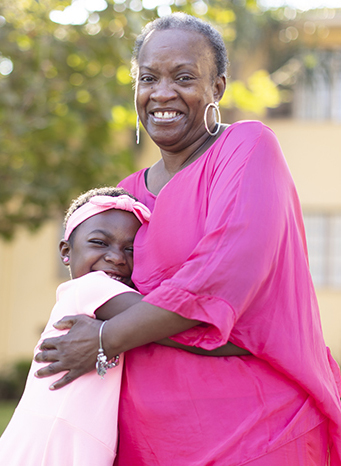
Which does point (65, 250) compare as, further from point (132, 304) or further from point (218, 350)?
point (218, 350)

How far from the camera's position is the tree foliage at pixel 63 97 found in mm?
7430

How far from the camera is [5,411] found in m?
10.8

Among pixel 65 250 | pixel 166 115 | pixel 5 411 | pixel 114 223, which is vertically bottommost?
pixel 5 411

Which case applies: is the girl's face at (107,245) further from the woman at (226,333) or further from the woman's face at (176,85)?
the woman's face at (176,85)

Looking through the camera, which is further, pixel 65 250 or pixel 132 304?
pixel 65 250

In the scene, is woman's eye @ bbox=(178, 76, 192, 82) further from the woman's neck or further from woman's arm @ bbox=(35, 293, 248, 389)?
woman's arm @ bbox=(35, 293, 248, 389)

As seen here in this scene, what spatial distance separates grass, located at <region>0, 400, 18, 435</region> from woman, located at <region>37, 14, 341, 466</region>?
24.3 feet

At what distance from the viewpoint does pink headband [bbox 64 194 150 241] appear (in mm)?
2717

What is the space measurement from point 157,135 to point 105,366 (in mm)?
1016

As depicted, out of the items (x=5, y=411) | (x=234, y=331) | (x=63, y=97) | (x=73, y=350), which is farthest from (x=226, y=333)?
(x=5, y=411)

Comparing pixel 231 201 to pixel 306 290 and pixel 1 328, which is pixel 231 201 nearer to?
pixel 306 290

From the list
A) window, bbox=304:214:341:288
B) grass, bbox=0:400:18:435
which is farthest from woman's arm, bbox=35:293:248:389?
window, bbox=304:214:341:288

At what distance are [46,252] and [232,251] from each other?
37.2ft

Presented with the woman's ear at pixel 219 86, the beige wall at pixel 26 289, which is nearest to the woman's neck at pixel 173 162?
the woman's ear at pixel 219 86
